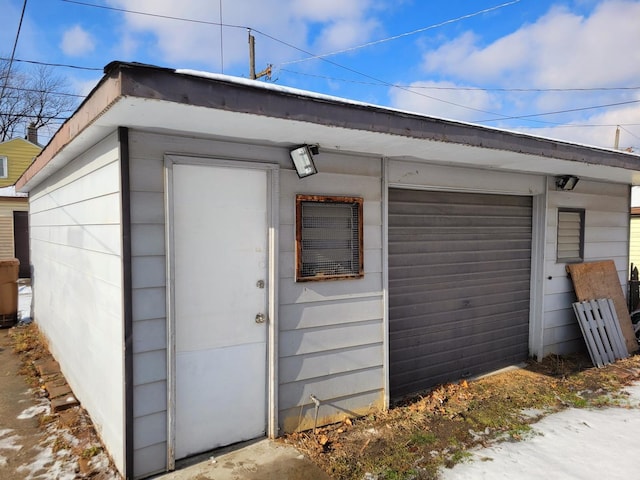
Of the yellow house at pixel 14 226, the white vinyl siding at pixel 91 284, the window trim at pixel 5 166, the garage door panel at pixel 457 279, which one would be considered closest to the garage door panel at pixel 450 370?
the garage door panel at pixel 457 279

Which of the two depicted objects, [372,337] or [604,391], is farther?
[604,391]

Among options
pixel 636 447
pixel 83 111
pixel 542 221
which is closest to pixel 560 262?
pixel 542 221

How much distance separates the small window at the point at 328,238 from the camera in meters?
3.25

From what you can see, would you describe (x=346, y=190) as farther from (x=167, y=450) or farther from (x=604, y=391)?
(x=604, y=391)

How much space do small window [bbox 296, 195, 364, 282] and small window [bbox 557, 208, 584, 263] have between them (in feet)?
10.9

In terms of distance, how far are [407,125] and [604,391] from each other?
357 cm

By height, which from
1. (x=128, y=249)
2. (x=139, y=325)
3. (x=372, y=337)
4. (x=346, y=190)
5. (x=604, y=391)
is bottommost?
(x=604, y=391)

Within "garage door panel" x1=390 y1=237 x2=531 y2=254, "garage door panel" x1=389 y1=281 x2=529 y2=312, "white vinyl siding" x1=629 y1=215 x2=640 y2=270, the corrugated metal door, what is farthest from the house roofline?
"white vinyl siding" x1=629 y1=215 x2=640 y2=270

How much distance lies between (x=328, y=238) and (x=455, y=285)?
188 cm

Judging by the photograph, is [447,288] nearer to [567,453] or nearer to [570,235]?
[567,453]

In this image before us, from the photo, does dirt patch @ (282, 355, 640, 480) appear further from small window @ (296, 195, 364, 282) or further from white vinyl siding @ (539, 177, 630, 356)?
small window @ (296, 195, 364, 282)

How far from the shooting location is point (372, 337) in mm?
3600

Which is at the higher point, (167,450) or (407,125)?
(407,125)

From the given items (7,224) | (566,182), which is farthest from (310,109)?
(7,224)
